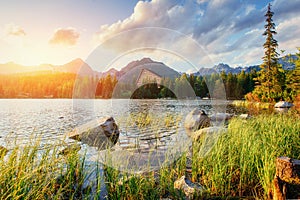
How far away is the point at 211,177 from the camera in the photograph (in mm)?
3320

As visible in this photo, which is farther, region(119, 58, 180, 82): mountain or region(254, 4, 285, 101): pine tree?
region(254, 4, 285, 101): pine tree

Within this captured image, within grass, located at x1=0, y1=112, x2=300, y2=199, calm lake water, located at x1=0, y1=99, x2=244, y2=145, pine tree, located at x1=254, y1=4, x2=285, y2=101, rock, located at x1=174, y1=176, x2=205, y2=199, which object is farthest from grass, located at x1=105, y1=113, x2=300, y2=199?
pine tree, located at x1=254, y1=4, x2=285, y2=101

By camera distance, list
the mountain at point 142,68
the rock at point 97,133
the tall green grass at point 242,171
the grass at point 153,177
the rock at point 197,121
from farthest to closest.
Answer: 1. the rock at point 197,121
2. the rock at point 97,133
3. the mountain at point 142,68
4. the tall green grass at point 242,171
5. the grass at point 153,177

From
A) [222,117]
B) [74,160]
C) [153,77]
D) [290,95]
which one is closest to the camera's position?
[74,160]

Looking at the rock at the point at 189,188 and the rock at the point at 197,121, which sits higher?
the rock at the point at 197,121

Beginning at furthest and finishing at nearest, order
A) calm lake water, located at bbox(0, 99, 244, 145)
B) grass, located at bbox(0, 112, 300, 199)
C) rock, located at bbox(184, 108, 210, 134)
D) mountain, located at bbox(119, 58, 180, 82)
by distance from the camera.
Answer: rock, located at bbox(184, 108, 210, 134), calm lake water, located at bbox(0, 99, 244, 145), mountain, located at bbox(119, 58, 180, 82), grass, located at bbox(0, 112, 300, 199)

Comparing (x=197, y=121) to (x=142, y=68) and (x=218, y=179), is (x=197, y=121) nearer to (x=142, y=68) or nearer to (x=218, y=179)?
(x=142, y=68)

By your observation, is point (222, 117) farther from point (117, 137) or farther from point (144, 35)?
point (144, 35)

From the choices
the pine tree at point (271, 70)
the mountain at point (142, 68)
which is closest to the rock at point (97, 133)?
the mountain at point (142, 68)

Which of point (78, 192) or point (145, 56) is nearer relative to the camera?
point (78, 192)

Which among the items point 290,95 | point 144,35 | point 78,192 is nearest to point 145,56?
point 144,35

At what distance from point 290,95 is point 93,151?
3047cm

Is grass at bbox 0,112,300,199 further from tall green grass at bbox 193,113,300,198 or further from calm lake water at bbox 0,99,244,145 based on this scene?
calm lake water at bbox 0,99,244,145

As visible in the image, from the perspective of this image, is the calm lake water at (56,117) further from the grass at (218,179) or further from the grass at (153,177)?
the grass at (218,179)
